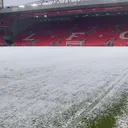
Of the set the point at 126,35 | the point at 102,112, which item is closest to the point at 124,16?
the point at 126,35

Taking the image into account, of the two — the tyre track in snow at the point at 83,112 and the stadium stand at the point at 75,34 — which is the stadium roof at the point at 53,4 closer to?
the stadium stand at the point at 75,34

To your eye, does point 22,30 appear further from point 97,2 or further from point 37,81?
point 37,81

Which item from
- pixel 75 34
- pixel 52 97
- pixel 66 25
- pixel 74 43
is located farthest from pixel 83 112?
pixel 66 25

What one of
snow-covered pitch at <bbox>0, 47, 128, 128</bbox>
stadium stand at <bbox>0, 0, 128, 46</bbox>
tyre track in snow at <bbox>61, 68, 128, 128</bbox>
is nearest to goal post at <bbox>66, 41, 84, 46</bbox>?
stadium stand at <bbox>0, 0, 128, 46</bbox>

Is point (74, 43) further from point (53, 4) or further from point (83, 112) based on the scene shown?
point (83, 112)

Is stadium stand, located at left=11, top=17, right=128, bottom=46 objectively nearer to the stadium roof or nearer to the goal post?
the goal post

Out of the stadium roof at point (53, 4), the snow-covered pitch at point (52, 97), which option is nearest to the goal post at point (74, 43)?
the stadium roof at point (53, 4)

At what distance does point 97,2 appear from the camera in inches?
1160

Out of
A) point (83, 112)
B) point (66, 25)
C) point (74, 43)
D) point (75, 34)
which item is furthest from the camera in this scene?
point (66, 25)

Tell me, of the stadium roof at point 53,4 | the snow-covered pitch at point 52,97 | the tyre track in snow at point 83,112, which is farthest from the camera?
the stadium roof at point 53,4

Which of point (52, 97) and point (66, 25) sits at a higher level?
point (52, 97)

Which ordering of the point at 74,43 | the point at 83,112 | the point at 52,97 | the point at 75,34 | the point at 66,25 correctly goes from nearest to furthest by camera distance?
the point at 83,112 < the point at 52,97 < the point at 74,43 < the point at 75,34 < the point at 66,25

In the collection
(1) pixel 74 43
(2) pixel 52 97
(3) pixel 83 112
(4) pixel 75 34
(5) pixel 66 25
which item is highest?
(3) pixel 83 112

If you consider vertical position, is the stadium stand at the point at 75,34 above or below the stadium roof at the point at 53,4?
below
